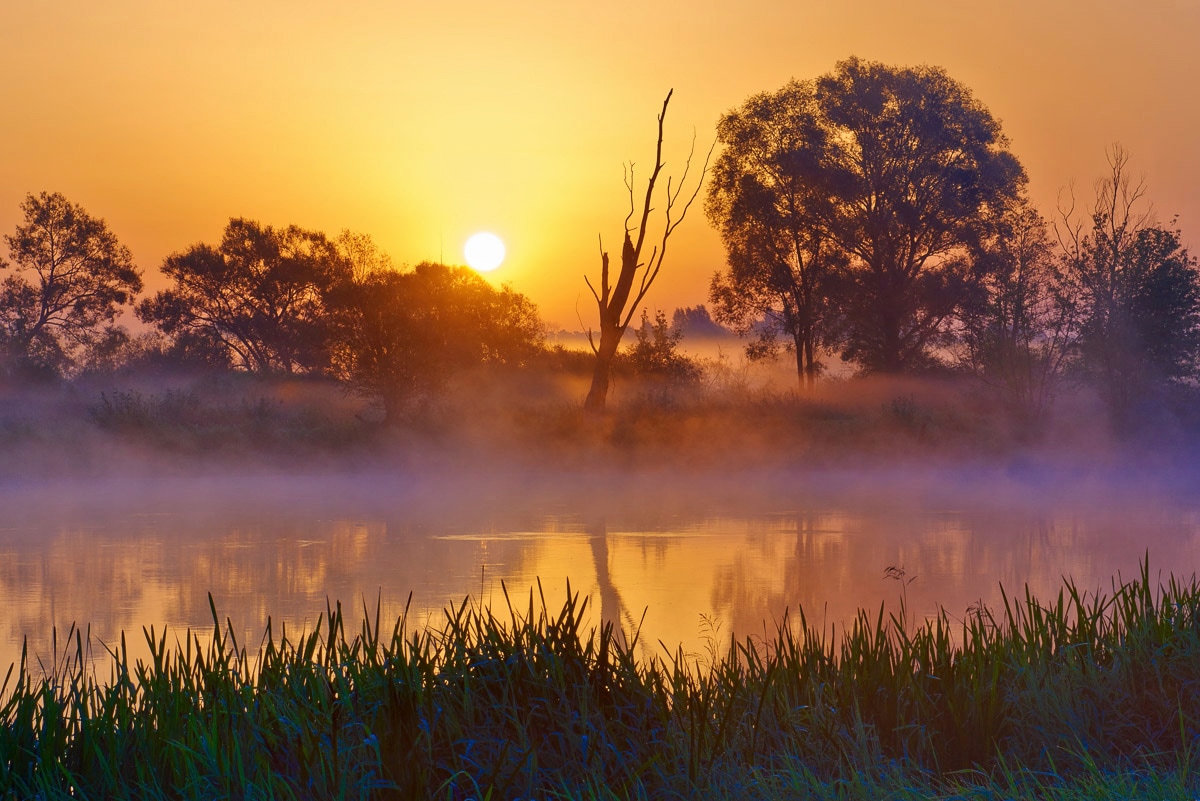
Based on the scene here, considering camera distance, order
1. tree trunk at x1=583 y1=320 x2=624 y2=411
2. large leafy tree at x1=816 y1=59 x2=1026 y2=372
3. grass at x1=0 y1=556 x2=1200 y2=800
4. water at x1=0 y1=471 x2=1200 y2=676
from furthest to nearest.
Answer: large leafy tree at x1=816 y1=59 x2=1026 y2=372 < tree trunk at x1=583 y1=320 x2=624 y2=411 < water at x1=0 y1=471 x2=1200 y2=676 < grass at x1=0 y1=556 x2=1200 y2=800

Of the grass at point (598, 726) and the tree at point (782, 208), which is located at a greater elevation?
the tree at point (782, 208)

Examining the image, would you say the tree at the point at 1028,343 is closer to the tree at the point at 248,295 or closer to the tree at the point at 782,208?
the tree at the point at 782,208

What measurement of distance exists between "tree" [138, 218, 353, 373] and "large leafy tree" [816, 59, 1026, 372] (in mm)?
21294

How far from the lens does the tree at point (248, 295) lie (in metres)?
46.6

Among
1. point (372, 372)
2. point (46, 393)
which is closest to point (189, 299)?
point (46, 393)

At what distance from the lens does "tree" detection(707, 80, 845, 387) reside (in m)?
33.8

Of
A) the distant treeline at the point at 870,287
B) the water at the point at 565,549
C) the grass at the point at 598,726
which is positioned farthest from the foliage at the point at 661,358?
the grass at the point at 598,726

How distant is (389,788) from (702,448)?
1979cm

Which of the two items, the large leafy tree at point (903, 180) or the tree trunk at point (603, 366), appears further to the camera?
the large leafy tree at point (903, 180)

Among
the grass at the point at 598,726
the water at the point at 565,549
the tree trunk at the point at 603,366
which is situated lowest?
the water at the point at 565,549

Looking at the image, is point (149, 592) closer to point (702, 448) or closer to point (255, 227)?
point (702, 448)

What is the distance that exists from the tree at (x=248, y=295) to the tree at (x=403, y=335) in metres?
20.1

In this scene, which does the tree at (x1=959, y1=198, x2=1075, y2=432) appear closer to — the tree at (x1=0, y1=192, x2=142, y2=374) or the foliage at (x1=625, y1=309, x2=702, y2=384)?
the foliage at (x1=625, y1=309, x2=702, y2=384)

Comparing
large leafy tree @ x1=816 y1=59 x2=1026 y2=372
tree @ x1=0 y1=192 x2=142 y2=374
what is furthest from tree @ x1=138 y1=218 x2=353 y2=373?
large leafy tree @ x1=816 y1=59 x2=1026 y2=372
